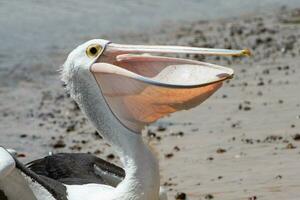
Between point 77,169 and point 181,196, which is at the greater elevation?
point 181,196

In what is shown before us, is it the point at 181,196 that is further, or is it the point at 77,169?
the point at 181,196

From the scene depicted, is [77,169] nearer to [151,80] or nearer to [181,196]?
[151,80]

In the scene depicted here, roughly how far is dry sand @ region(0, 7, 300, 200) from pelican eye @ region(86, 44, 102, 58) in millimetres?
1736

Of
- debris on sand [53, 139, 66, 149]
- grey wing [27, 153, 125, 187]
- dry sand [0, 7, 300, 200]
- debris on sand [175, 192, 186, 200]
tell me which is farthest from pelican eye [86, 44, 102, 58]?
debris on sand [53, 139, 66, 149]

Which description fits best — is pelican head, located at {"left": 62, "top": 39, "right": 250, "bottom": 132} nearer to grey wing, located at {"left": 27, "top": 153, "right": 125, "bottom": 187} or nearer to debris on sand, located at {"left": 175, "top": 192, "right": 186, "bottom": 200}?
grey wing, located at {"left": 27, "top": 153, "right": 125, "bottom": 187}

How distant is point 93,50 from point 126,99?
331 mm

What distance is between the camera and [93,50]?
4.70 m

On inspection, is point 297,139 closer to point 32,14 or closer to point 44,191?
point 44,191

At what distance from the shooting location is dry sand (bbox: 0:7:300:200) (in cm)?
691

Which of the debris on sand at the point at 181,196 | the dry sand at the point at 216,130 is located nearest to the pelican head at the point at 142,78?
the dry sand at the point at 216,130

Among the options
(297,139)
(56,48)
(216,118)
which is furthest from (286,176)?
(56,48)

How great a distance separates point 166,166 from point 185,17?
974 centimetres

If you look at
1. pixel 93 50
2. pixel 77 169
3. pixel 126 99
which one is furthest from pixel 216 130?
pixel 126 99

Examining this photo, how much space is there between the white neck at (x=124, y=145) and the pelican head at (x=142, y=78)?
0.06 ft
